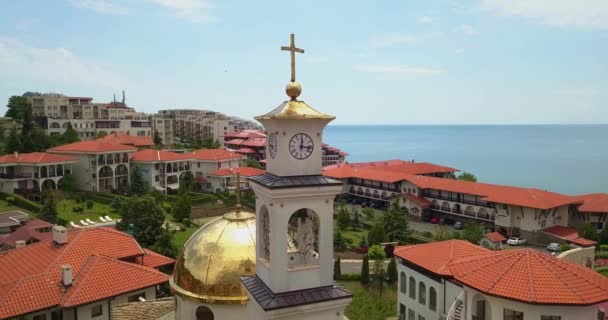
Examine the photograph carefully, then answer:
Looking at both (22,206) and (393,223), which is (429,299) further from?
(22,206)

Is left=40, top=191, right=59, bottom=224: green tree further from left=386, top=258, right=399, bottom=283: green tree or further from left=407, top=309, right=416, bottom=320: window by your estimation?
left=407, top=309, right=416, bottom=320: window

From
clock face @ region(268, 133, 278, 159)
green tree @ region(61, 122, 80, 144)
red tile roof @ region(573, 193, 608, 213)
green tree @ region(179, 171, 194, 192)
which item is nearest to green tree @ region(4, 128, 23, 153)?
green tree @ region(61, 122, 80, 144)

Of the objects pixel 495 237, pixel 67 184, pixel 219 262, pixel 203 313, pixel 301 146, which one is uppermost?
pixel 301 146

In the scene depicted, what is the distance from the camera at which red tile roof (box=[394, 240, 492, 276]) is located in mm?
23389

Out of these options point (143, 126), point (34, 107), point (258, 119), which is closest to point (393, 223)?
point (258, 119)

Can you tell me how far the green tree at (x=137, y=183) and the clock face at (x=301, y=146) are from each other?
54455mm

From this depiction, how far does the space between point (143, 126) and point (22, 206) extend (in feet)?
163

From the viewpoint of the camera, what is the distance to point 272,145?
11.1 m

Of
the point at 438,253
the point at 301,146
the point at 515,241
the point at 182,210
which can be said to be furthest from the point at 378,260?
the point at 301,146

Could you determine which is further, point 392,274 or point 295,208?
point 392,274

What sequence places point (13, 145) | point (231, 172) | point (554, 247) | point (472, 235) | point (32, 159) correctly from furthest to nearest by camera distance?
point (231, 172) → point (13, 145) → point (32, 159) → point (472, 235) → point (554, 247)

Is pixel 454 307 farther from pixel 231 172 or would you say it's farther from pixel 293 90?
pixel 231 172

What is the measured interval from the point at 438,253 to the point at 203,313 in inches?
591

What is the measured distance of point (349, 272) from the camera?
122 ft
